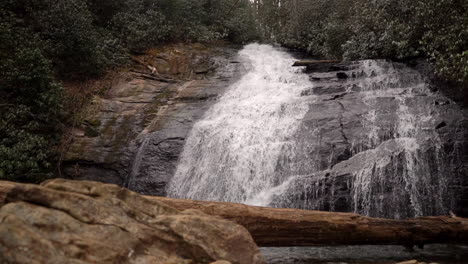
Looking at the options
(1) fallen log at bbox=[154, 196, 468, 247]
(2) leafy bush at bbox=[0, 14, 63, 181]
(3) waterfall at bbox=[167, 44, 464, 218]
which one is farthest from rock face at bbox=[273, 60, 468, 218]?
(2) leafy bush at bbox=[0, 14, 63, 181]

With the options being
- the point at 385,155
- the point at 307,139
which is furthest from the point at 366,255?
the point at 307,139

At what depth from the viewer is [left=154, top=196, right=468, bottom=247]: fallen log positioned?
6.95m

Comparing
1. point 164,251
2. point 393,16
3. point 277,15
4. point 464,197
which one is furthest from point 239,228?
point 277,15

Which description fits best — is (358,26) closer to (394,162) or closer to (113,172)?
(394,162)

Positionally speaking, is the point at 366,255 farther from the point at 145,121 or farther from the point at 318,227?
the point at 145,121

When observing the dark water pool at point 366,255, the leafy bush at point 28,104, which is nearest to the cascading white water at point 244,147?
the dark water pool at point 366,255

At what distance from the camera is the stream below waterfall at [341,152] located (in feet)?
33.3

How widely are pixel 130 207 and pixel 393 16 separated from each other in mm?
15212

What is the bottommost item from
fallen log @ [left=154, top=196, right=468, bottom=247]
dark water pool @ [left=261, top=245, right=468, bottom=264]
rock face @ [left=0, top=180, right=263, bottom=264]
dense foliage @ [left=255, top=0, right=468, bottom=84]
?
dark water pool @ [left=261, top=245, right=468, bottom=264]

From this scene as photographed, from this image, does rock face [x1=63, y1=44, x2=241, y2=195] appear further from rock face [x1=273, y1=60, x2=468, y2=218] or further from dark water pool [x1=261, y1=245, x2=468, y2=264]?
dark water pool [x1=261, y1=245, x2=468, y2=264]

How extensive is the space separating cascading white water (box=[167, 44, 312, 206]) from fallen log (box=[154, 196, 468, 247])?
389cm

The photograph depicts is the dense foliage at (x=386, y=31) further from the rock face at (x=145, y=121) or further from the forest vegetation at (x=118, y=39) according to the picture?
Result: the rock face at (x=145, y=121)

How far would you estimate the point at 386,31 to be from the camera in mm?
16125

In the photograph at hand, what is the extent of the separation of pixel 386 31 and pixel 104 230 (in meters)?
15.3
